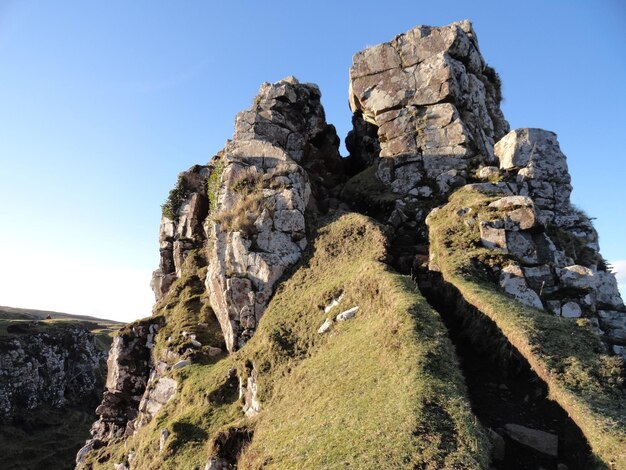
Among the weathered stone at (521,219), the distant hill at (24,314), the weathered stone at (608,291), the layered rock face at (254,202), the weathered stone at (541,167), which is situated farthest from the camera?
the distant hill at (24,314)

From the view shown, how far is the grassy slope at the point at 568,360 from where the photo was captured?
10.9m

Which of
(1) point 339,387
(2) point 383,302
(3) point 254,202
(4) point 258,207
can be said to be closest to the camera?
(1) point 339,387

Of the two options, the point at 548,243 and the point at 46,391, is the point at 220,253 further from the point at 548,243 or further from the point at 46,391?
the point at 46,391

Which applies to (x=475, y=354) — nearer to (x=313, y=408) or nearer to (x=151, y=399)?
(x=313, y=408)

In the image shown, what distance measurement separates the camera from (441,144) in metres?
31.7

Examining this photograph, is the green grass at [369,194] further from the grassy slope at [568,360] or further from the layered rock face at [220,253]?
the grassy slope at [568,360]

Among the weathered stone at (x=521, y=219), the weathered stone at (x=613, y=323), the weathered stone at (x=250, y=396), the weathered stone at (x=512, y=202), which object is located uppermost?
the weathered stone at (x=512, y=202)

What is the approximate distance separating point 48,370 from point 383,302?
2504 inches

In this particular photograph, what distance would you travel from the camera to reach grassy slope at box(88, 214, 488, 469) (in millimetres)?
10359

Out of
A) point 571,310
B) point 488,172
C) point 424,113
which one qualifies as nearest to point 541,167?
point 488,172

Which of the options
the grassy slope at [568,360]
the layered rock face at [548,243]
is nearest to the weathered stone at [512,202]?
the layered rock face at [548,243]

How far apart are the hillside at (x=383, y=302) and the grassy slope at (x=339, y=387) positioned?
8 cm

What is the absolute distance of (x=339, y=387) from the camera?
14.0m

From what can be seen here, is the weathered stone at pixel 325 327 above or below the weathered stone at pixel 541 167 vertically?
below
